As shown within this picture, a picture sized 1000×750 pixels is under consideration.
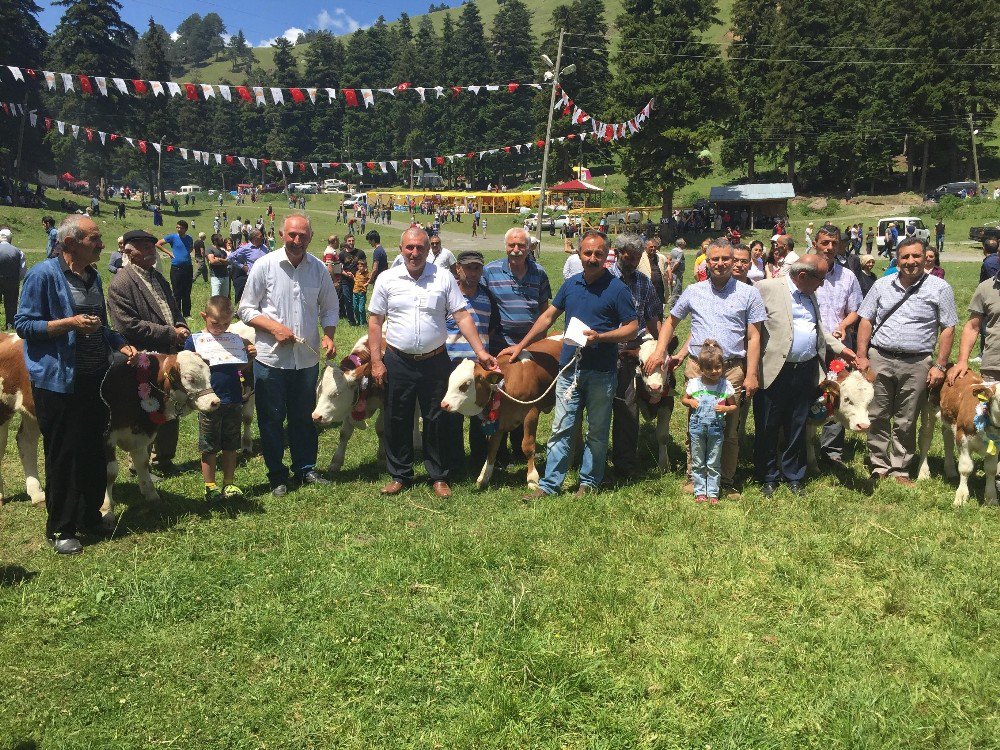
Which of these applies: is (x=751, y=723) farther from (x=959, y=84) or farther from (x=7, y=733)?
(x=959, y=84)

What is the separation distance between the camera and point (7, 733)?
12.0ft

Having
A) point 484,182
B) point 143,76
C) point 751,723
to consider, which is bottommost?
point 751,723

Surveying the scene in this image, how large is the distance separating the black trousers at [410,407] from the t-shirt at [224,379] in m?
1.38

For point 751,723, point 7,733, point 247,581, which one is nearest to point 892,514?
point 751,723

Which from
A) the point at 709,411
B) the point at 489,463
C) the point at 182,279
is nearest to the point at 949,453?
the point at 709,411

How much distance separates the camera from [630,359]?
7199 mm

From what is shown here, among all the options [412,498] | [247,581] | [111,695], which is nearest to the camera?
[111,695]

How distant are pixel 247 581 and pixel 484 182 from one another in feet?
286

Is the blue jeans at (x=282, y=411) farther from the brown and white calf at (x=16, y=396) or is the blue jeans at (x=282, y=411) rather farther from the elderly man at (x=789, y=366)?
the elderly man at (x=789, y=366)

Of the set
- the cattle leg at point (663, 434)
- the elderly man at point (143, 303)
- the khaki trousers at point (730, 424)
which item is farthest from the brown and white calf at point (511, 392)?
the elderly man at point (143, 303)

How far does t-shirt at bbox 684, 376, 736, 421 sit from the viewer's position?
6.46 metres

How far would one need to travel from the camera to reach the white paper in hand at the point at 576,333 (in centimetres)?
625

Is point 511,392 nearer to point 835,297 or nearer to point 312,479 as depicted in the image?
point 312,479

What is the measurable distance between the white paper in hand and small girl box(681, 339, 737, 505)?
1.09 metres
